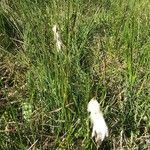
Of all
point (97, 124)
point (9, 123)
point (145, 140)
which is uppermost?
point (97, 124)

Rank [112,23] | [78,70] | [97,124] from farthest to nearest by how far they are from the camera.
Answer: [112,23] < [78,70] < [97,124]

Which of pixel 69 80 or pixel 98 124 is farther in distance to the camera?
pixel 69 80

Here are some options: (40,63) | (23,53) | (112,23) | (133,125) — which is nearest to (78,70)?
(40,63)

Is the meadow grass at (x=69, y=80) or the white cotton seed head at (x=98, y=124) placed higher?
the white cotton seed head at (x=98, y=124)

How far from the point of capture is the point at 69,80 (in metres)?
1.70

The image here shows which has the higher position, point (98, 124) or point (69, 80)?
point (98, 124)

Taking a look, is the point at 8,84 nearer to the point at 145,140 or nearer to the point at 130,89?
the point at 130,89

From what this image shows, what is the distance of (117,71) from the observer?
2107mm

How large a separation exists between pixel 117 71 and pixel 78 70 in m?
0.38

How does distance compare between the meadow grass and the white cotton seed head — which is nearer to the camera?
the white cotton seed head

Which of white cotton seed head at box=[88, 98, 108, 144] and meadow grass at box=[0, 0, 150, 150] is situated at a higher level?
white cotton seed head at box=[88, 98, 108, 144]

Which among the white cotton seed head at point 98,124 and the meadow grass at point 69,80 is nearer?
the white cotton seed head at point 98,124

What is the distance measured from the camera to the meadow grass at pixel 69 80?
5.16ft

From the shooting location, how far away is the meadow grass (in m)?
1.57
